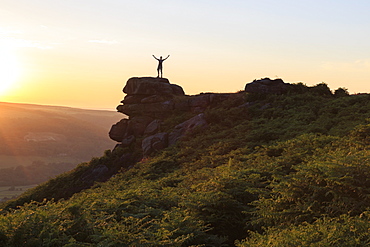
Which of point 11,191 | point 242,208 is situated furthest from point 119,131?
point 11,191

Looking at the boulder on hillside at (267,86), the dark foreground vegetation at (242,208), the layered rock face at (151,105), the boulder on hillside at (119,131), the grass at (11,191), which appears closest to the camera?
the dark foreground vegetation at (242,208)

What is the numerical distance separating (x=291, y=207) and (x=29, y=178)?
16137 cm

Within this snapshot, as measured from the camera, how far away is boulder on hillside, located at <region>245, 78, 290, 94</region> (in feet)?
104

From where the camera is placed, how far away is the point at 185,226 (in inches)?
360

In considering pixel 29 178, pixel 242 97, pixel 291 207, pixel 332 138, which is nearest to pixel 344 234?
pixel 291 207

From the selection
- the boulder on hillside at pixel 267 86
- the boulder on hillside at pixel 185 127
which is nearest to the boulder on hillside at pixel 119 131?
the boulder on hillside at pixel 185 127

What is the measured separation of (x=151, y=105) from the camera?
1415 inches

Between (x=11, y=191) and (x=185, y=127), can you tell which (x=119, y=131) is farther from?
(x=11, y=191)

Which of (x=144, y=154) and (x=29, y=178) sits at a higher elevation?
(x=144, y=154)

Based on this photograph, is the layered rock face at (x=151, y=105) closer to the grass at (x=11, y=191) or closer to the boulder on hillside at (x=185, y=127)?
the boulder on hillside at (x=185, y=127)

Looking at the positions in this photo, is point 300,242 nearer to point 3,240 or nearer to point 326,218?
point 326,218

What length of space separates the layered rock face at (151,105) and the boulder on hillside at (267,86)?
9.07ft

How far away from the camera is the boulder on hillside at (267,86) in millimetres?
31828

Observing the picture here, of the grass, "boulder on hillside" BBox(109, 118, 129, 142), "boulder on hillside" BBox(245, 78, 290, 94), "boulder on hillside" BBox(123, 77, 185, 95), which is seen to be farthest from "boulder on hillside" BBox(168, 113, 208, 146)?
the grass
